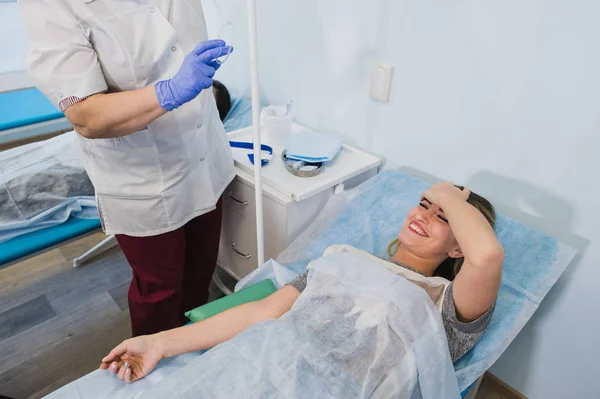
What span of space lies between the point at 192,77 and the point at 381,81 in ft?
2.53

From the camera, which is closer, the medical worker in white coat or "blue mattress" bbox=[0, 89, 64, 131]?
the medical worker in white coat

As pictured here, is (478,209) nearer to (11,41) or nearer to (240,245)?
(240,245)

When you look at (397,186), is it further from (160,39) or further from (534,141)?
(160,39)

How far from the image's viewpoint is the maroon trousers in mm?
1332

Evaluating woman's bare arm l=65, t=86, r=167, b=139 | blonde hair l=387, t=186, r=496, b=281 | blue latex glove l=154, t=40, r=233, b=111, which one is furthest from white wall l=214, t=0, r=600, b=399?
woman's bare arm l=65, t=86, r=167, b=139

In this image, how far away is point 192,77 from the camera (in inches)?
38.6

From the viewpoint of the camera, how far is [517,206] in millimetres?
1337

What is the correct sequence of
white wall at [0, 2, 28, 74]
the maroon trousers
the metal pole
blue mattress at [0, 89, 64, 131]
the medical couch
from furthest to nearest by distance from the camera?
white wall at [0, 2, 28, 74] → blue mattress at [0, 89, 64, 131] → the medical couch → the maroon trousers → the metal pole

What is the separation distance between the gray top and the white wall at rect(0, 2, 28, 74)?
282 centimetres

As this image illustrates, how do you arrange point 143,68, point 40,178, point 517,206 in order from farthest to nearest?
point 40,178, point 517,206, point 143,68

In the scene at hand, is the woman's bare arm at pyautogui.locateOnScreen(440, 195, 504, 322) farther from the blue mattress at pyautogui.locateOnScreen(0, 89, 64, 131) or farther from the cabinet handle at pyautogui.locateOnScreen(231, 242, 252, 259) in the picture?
the blue mattress at pyautogui.locateOnScreen(0, 89, 64, 131)

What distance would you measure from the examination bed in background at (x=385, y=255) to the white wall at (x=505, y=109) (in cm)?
11

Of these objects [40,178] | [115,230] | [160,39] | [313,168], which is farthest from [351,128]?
[40,178]

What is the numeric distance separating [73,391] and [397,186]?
1144 millimetres
